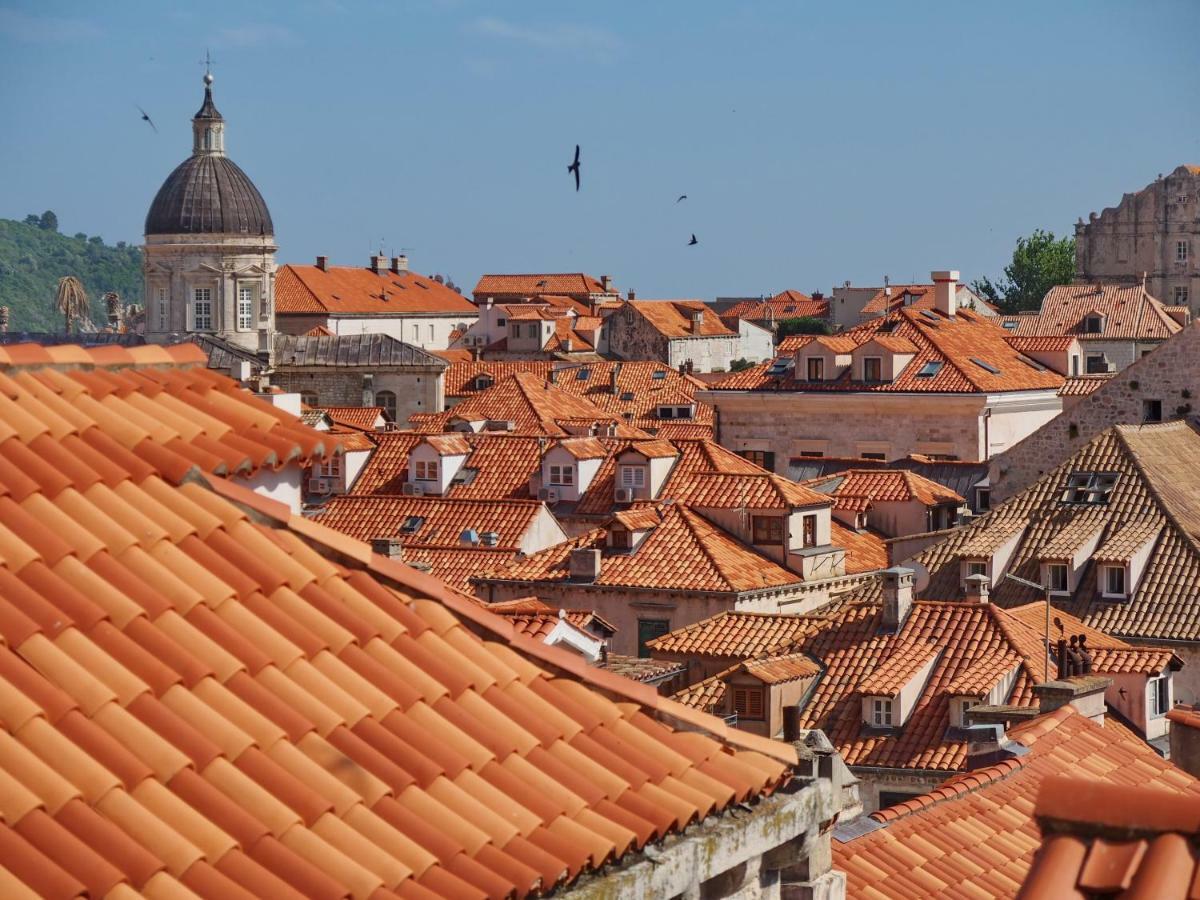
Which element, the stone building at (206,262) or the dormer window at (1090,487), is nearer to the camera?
the dormer window at (1090,487)

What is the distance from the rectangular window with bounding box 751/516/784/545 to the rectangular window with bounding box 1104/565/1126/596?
744 centimetres

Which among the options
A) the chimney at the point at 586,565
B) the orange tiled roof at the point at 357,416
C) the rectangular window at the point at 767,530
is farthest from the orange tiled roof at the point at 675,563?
the orange tiled roof at the point at 357,416

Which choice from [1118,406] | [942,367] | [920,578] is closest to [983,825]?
[920,578]

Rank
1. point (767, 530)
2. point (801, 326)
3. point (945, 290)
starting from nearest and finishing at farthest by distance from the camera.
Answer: point (767, 530) → point (945, 290) → point (801, 326)

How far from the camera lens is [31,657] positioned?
20.8 feet

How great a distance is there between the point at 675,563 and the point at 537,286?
363 ft

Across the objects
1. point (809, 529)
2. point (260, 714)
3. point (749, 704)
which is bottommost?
point (749, 704)

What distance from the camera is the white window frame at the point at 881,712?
30453 millimetres

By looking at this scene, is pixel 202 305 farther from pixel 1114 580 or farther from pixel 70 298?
pixel 1114 580

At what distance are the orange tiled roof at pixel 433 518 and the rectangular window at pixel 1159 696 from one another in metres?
16.6

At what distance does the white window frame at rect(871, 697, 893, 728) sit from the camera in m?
30.5

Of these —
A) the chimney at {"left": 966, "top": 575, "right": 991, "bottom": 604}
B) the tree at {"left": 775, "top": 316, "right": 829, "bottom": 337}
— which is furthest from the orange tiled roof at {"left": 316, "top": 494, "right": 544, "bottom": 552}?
the tree at {"left": 775, "top": 316, "right": 829, "bottom": 337}

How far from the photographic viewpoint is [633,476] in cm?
4950

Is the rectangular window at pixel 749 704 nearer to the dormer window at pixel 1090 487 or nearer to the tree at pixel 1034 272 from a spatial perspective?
the dormer window at pixel 1090 487
